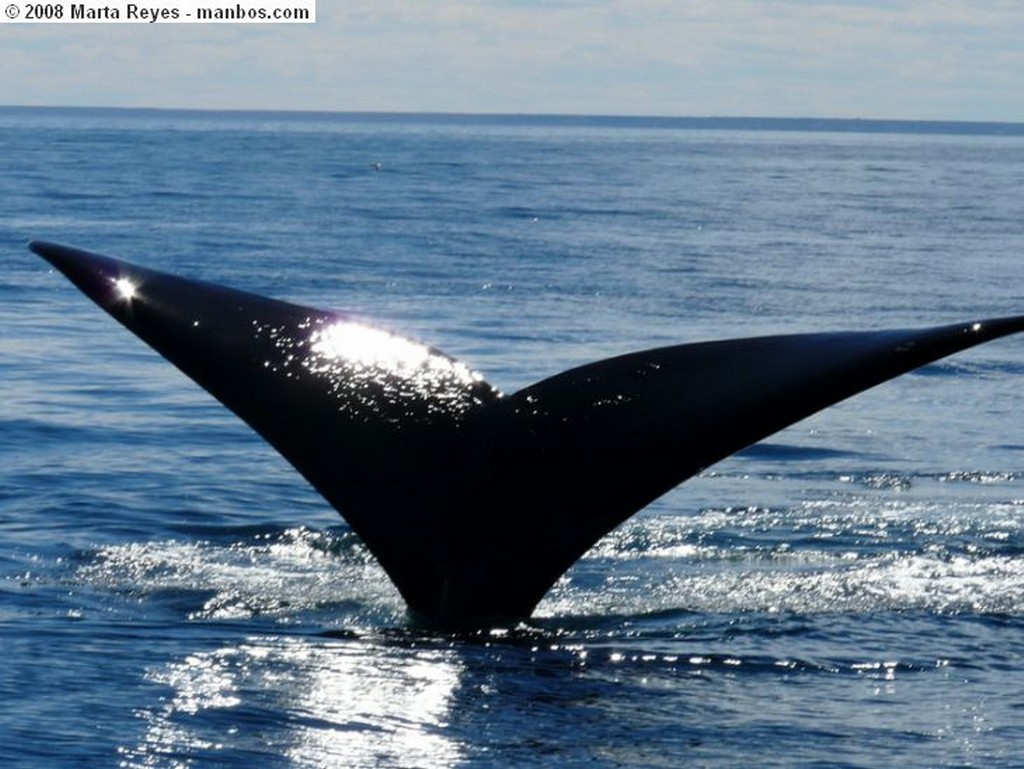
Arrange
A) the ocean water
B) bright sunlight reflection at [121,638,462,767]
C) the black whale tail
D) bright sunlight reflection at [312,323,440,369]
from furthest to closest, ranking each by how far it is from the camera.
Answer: bright sunlight reflection at [312,323,440,369] < the black whale tail < the ocean water < bright sunlight reflection at [121,638,462,767]

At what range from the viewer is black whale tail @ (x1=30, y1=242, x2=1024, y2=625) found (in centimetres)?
666

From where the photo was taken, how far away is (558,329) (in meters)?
19.3

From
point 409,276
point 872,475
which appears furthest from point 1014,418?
point 409,276

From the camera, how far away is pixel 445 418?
678 cm

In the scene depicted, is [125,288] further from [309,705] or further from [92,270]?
[309,705]

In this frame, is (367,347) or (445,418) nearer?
(445,418)

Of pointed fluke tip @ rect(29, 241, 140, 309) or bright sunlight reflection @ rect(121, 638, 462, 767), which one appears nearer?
bright sunlight reflection @ rect(121, 638, 462, 767)

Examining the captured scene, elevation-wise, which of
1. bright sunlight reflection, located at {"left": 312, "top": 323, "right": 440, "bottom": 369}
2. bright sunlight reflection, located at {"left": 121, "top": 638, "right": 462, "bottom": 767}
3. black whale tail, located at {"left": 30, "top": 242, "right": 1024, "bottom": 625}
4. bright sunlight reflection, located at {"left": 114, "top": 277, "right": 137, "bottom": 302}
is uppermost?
bright sunlight reflection, located at {"left": 114, "top": 277, "right": 137, "bottom": 302}

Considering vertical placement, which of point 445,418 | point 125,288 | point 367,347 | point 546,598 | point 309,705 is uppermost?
point 125,288

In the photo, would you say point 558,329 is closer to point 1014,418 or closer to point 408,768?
point 1014,418

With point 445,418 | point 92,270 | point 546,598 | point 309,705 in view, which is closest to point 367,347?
point 445,418

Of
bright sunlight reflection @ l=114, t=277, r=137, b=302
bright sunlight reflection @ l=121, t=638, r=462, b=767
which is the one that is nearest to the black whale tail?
bright sunlight reflection @ l=114, t=277, r=137, b=302

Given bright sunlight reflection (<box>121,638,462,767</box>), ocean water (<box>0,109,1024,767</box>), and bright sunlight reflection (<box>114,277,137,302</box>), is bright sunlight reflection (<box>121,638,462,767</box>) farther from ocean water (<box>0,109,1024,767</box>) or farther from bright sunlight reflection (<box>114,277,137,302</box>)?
bright sunlight reflection (<box>114,277,137,302</box>)

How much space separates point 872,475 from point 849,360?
17.5 ft
